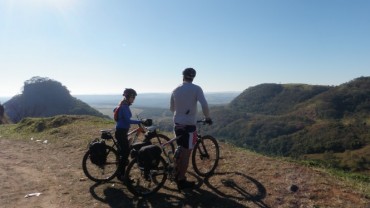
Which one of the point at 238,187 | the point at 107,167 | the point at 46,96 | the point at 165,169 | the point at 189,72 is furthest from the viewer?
the point at 46,96

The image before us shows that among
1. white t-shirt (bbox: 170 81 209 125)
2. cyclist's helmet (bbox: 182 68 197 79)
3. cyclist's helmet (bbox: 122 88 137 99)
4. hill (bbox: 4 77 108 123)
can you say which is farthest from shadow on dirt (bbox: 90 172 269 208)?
hill (bbox: 4 77 108 123)

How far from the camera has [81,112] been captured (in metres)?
143

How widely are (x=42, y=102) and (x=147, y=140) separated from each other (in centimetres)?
18438

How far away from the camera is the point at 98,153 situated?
10.0 meters

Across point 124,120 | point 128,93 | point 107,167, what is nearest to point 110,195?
point 107,167

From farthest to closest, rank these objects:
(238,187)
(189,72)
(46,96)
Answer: (46,96) < (238,187) < (189,72)

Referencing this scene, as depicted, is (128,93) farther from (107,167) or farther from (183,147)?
(107,167)

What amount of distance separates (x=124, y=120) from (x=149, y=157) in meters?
1.55

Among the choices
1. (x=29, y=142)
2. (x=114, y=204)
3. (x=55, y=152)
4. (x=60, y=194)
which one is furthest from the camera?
(x=29, y=142)

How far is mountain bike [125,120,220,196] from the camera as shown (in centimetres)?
892

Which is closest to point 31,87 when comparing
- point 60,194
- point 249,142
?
point 249,142

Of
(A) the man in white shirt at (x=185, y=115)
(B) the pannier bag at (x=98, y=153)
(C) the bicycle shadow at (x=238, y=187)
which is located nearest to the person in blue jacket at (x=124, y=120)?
(B) the pannier bag at (x=98, y=153)

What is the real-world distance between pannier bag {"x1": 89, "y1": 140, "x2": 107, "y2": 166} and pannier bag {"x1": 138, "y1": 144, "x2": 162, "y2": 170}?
169 centimetres

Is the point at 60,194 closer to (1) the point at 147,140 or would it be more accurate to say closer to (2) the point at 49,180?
(2) the point at 49,180
